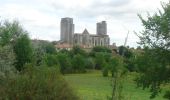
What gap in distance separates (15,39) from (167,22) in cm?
6033

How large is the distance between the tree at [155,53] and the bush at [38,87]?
15.7 ft

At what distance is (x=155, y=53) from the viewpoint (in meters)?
16.4

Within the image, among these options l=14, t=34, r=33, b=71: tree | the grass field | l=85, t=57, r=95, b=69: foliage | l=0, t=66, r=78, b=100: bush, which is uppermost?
l=14, t=34, r=33, b=71: tree

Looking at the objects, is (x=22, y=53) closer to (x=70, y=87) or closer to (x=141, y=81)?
(x=141, y=81)

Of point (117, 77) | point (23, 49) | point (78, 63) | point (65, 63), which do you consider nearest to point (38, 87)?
point (117, 77)

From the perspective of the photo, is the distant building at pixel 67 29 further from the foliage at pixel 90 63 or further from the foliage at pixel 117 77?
the foliage at pixel 117 77

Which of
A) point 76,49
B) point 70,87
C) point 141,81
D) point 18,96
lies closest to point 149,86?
point 141,81

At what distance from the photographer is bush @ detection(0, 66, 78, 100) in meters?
11.4

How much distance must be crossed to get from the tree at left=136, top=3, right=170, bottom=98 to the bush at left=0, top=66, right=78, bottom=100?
4.80m

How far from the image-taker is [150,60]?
1639 centimetres

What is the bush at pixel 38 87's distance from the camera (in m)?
11.4

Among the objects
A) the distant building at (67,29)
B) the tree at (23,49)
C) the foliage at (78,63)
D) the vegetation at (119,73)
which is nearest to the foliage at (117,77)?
the vegetation at (119,73)

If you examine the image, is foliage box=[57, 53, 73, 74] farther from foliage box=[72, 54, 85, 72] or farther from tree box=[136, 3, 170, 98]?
tree box=[136, 3, 170, 98]

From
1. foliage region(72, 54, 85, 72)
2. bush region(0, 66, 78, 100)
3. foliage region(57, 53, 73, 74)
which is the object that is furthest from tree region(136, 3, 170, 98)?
foliage region(72, 54, 85, 72)
